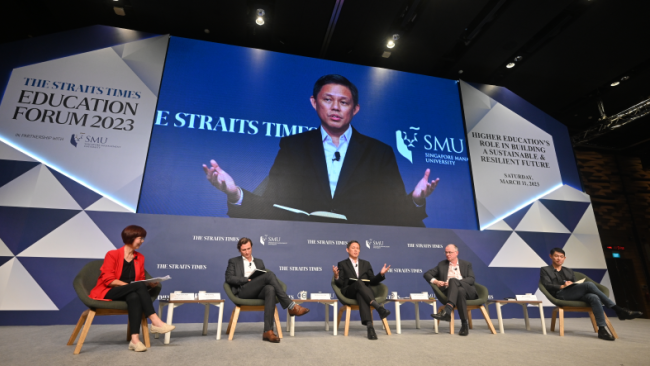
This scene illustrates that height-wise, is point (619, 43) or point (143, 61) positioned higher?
point (619, 43)

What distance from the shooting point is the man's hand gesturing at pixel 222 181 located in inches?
217

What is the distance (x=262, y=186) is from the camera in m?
5.67

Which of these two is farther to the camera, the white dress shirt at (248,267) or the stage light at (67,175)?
the stage light at (67,175)

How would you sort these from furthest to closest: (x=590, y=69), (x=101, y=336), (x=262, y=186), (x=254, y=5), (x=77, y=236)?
1. (x=590, y=69)
2. (x=254, y=5)
3. (x=262, y=186)
4. (x=77, y=236)
5. (x=101, y=336)

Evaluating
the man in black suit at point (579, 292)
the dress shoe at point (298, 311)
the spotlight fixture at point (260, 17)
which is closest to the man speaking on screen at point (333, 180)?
the spotlight fixture at point (260, 17)

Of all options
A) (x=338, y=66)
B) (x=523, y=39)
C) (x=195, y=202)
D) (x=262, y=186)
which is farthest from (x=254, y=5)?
(x=523, y=39)

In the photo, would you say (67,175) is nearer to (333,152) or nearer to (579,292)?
(333,152)

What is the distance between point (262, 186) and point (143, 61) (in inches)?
115

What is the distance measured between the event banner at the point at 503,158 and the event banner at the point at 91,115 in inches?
229

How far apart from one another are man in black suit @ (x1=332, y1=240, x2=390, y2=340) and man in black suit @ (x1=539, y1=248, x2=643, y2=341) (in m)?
2.01

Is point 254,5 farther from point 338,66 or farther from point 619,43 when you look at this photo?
point 619,43

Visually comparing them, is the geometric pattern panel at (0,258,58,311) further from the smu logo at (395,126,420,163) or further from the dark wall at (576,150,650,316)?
the dark wall at (576,150,650,316)

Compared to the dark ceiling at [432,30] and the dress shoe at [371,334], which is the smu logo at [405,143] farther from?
the dress shoe at [371,334]

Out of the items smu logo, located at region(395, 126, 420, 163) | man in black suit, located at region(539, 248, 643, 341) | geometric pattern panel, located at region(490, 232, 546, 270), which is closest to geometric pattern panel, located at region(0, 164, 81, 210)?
smu logo, located at region(395, 126, 420, 163)
